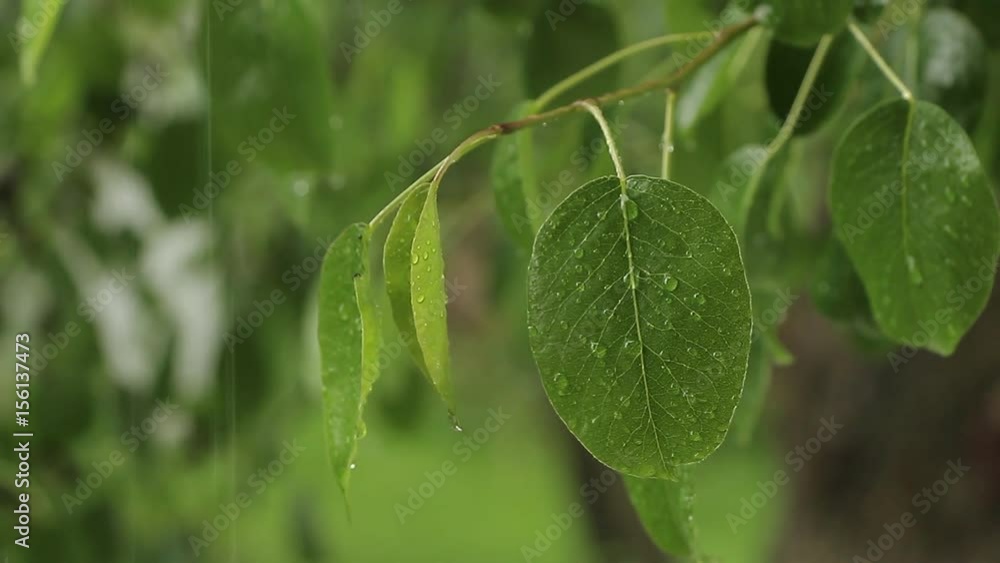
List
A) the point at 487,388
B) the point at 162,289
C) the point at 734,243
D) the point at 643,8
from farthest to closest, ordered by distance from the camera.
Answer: the point at 487,388, the point at 162,289, the point at 643,8, the point at 734,243

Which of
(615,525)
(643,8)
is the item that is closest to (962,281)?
(643,8)

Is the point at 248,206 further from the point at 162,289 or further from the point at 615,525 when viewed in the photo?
the point at 615,525

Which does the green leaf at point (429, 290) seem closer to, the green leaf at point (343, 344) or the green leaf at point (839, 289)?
the green leaf at point (343, 344)

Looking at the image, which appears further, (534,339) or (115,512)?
(115,512)

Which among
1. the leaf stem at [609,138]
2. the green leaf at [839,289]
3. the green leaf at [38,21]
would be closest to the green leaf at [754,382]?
the green leaf at [839,289]

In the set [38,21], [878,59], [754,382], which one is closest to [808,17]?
[878,59]

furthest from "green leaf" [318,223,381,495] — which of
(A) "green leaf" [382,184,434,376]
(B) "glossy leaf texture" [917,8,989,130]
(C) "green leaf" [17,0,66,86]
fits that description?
(B) "glossy leaf texture" [917,8,989,130]

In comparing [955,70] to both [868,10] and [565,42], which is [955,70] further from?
[565,42]
